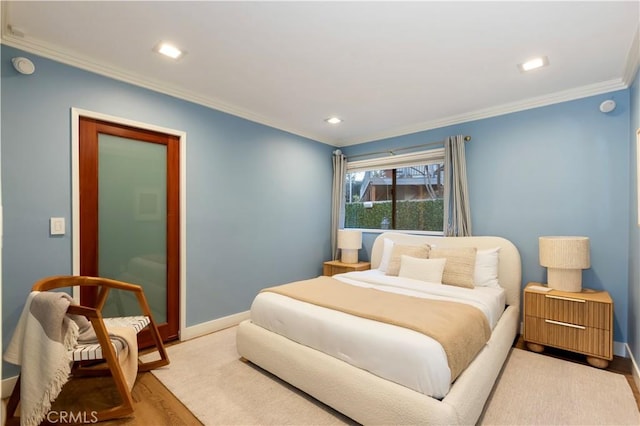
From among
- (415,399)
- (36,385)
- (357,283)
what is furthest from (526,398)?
(36,385)

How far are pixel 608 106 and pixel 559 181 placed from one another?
0.75 metres

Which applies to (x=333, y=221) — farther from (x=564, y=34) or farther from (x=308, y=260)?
(x=564, y=34)

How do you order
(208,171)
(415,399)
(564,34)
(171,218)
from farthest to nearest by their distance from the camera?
(208,171) → (171,218) → (564,34) → (415,399)

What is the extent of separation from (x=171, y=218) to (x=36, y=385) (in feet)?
5.46

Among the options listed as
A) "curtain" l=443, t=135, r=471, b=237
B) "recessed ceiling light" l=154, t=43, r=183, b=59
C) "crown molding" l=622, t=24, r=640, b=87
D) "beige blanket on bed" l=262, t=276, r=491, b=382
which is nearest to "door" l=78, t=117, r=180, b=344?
"recessed ceiling light" l=154, t=43, r=183, b=59

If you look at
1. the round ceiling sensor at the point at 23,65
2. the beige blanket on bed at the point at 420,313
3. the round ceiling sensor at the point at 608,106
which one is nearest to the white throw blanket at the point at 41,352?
the beige blanket on bed at the point at 420,313

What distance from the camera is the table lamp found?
4629mm

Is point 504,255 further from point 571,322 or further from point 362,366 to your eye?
point 362,366

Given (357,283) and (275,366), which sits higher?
(357,283)

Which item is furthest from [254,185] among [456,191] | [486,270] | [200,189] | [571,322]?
[571,322]

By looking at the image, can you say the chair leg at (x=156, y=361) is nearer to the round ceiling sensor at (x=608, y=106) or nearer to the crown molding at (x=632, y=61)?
the crown molding at (x=632, y=61)

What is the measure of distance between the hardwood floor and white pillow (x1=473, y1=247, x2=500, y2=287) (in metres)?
1.08

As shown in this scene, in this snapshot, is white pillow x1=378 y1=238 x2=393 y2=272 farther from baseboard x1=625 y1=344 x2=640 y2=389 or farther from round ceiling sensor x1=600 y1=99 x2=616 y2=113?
round ceiling sensor x1=600 y1=99 x2=616 y2=113

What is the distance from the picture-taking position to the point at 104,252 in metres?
2.91
